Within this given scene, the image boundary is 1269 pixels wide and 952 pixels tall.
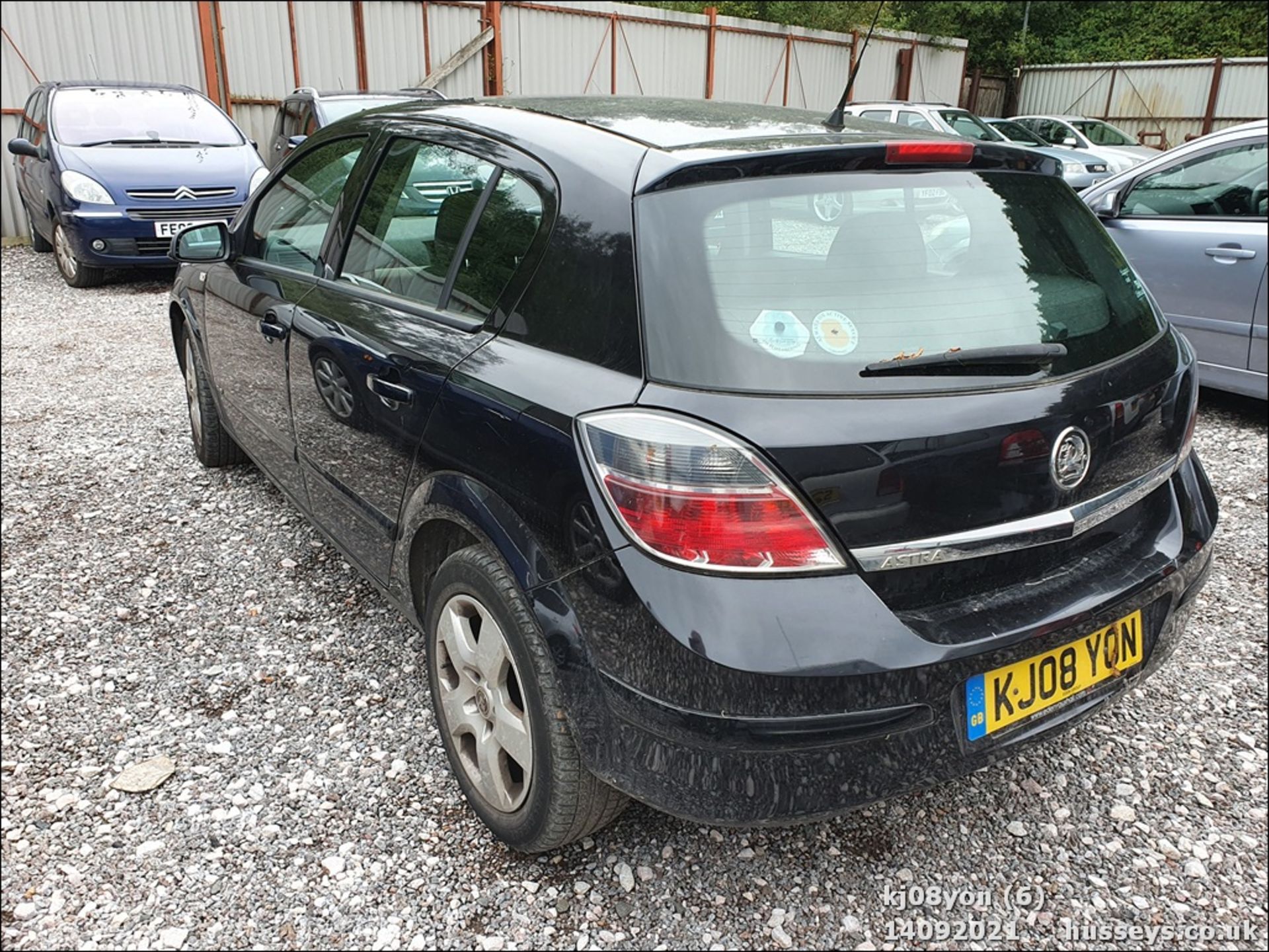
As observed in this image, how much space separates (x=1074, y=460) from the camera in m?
1.93

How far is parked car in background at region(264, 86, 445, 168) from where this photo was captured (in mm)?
10094

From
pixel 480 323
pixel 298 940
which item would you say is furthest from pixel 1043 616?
pixel 298 940

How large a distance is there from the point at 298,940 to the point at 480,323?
1.39m

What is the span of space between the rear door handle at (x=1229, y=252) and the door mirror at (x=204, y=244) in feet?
15.9

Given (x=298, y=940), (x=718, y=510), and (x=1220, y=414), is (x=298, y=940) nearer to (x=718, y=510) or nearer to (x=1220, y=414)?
(x=718, y=510)

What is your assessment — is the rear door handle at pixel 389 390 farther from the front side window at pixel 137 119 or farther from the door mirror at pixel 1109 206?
the front side window at pixel 137 119

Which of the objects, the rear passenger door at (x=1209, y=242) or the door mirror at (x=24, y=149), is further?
the door mirror at (x=24, y=149)

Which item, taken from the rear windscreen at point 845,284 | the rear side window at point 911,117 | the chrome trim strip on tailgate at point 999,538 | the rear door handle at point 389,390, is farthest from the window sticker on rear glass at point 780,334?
the rear side window at point 911,117

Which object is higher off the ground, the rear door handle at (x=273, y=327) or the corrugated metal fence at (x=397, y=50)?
the corrugated metal fence at (x=397, y=50)

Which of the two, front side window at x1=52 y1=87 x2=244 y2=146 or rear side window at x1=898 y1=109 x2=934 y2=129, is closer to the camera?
front side window at x1=52 y1=87 x2=244 y2=146

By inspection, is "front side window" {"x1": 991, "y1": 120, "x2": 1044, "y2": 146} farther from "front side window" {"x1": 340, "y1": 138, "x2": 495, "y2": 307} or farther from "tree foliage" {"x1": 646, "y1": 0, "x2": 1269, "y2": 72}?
"front side window" {"x1": 340, "y1": 138, "x2": 495, "y2": 307}

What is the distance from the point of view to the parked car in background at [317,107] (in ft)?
33.1

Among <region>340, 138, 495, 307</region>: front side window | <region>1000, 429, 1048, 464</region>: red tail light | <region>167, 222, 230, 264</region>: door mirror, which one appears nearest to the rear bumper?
<region>1000, 429, 1048, 464</region>: red tail light

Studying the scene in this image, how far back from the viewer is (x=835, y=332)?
1847 mm
